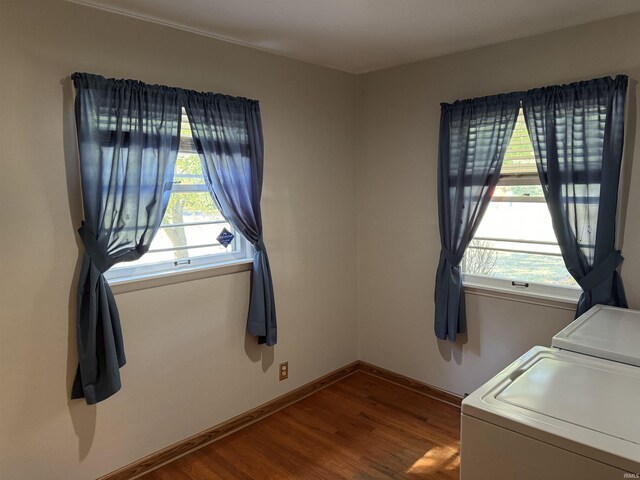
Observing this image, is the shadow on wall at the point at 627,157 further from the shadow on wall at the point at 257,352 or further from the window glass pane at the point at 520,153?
the shadow on wall at the point at 257,352

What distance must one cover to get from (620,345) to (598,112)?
1296 mm

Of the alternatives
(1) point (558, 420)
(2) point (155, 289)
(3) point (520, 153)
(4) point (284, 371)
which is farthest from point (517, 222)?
(2) point (155, 289)

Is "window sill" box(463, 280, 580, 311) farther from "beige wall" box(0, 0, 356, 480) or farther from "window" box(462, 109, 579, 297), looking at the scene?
"beige wall" box(0, 0, 356, 480)

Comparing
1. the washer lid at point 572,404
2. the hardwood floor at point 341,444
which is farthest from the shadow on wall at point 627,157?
the hardwood floor at point 341,444

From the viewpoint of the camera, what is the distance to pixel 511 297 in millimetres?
3002

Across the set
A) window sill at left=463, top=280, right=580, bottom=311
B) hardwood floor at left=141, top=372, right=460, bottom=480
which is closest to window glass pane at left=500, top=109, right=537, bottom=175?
window sill at left=463, top=280, right=580, bottom=311

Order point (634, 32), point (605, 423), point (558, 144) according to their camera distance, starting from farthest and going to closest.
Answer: point (558, 144) → point (634, 32) → point (605, 423)

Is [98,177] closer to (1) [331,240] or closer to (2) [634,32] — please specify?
(1) [331,240]

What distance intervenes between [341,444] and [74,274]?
184 cm

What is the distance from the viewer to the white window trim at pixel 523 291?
9.14 ft

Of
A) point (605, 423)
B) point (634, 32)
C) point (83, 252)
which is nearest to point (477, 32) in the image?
point (634, 32)

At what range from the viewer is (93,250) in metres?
2.28

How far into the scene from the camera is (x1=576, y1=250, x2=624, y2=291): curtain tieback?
2.55 metres

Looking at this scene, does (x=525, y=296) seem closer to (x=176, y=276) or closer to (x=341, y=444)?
(x=341, y=444)
